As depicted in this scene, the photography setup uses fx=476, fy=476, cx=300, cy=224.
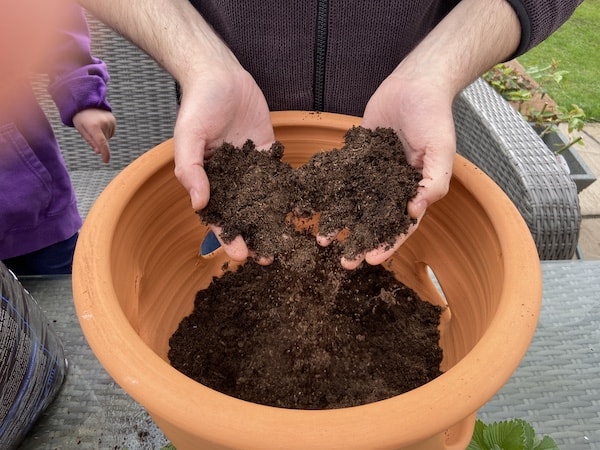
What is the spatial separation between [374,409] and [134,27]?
93 centimetres

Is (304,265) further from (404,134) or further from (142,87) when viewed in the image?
(142,87)

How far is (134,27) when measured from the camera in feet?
3.38

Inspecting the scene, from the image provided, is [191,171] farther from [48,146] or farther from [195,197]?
[48,146]

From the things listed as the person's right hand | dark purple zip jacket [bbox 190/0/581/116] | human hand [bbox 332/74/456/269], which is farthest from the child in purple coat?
human hand [bbox 332/74/456/269]

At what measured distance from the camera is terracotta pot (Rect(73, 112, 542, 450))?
1.65 ft

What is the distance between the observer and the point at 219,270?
1.04 meters

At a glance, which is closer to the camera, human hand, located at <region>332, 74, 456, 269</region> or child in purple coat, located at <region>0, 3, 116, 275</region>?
human hand, located at <region>332, 74, 456, 269</region>

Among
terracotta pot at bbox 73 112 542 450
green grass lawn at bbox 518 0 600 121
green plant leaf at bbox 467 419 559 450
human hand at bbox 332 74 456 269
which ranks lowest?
green grass lawn at bbox 518 0 600 121

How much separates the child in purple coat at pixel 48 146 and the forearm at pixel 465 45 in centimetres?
85

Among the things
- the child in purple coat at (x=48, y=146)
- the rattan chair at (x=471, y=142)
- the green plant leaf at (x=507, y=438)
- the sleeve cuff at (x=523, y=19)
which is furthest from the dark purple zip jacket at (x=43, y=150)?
the green plant leaf at (x=507, y=438)

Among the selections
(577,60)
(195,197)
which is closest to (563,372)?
(195,197)

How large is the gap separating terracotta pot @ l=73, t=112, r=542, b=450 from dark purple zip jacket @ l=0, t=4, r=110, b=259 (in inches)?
22.3

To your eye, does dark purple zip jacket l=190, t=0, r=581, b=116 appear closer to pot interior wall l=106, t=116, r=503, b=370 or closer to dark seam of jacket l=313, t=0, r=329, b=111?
dark seam of jacket l=313, t=0, r=329, b=111

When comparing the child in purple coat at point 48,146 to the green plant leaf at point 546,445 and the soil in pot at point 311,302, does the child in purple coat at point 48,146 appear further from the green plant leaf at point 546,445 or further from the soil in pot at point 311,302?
the green plant leaf at point 546,445
